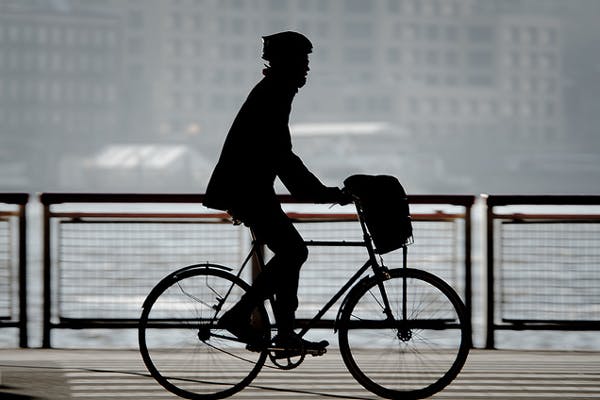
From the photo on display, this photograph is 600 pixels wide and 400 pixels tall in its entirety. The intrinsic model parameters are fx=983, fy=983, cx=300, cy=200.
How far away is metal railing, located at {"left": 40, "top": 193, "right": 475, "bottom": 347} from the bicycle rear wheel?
223 cm

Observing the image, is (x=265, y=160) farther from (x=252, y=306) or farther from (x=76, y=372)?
(x=76, y=372)

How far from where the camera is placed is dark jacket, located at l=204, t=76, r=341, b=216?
419 centimetres

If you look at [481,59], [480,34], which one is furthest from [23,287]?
[480,34]

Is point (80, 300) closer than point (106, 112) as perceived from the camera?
Yes

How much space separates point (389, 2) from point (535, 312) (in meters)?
187

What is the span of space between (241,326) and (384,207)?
0.84 meters

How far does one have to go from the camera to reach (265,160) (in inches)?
167

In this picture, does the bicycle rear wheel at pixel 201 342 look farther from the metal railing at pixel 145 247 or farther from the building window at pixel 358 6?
the building window at pixel 358 6

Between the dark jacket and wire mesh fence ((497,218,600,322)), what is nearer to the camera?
the dark jacket

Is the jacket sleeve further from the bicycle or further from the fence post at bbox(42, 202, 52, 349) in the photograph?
the fence post at bbox(42, 202, 52, 349)

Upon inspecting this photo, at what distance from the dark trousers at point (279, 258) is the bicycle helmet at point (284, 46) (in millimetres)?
659

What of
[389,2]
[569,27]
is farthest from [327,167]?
[569,27]

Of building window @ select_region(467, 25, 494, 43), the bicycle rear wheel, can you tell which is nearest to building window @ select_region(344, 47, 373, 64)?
building window @ select_region(467, 25, 494, 43)

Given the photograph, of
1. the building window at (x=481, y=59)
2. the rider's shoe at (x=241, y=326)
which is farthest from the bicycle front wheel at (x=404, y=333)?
the building window at (x=481, y=59)
